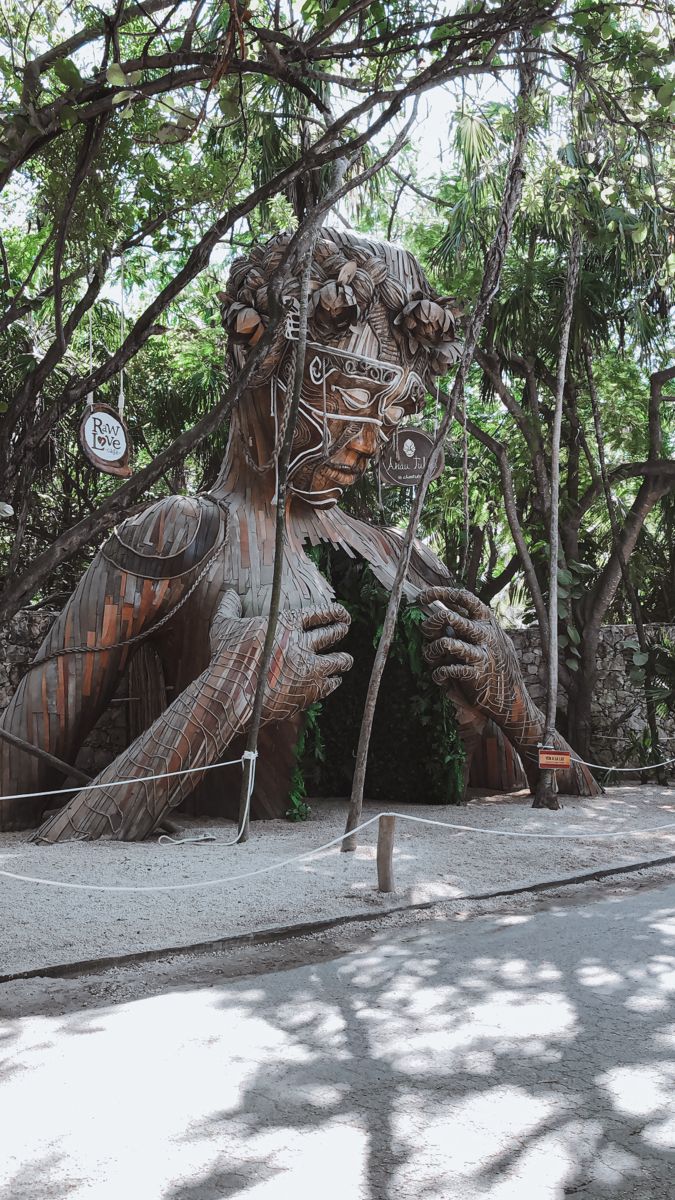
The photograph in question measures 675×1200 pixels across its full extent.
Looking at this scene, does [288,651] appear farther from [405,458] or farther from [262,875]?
[405,458]

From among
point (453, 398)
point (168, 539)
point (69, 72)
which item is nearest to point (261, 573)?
point (168, 539)

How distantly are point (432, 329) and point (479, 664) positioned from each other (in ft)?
7.13

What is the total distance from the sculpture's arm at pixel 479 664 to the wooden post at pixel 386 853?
193 centimetres

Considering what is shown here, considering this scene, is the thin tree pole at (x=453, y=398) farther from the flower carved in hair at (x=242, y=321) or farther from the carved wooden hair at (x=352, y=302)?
the flower carved in hair at (x=242, y=321)

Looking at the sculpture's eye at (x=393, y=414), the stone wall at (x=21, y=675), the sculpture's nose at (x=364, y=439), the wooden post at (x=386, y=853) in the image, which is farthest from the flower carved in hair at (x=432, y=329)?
the wooden post at (x=386, y=853)

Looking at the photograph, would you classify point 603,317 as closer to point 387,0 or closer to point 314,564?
point 314,564

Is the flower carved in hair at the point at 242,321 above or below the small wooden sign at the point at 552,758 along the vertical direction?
above

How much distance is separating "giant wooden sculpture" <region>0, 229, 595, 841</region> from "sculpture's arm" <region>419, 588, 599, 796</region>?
1 cm

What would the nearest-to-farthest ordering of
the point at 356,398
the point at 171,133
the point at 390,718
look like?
the point at 171,133, the point at 356,398, the point at 390,718

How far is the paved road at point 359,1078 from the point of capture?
2330 mm

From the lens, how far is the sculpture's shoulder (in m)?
6.65

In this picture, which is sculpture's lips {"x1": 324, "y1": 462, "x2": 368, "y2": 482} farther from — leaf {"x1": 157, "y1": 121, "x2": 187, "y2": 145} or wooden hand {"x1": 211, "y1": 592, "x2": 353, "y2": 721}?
leaf {"x1": 157, "y1": 121, "x2": 187, "y2": 145}

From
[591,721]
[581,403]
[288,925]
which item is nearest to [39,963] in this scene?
[288,925]

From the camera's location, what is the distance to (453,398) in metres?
6.03
